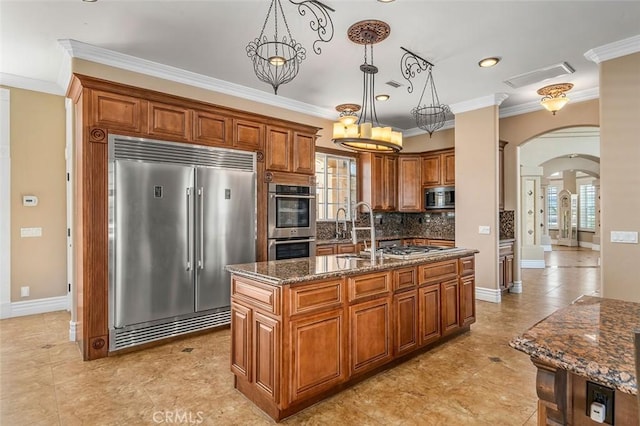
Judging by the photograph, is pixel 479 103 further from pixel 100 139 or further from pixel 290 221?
pixel 100 139

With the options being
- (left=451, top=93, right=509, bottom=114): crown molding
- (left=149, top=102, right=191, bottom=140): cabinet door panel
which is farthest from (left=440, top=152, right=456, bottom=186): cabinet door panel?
(left=149, top=102, right=191, bottom=140): cabinet door panel

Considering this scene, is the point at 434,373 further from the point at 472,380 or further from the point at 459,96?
the point at 459,96

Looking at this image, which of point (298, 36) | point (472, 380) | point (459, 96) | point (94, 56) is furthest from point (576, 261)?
Answer: point (94, 56)

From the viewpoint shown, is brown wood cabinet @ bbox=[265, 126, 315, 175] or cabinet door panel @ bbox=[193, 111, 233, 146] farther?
A: brown wood cabinet @ bbox=[265, 126, 315, 175]

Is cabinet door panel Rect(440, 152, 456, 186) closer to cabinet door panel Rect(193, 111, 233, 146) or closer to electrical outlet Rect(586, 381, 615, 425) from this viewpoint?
cabinet door panel Rect(193, 111, 233, 146)

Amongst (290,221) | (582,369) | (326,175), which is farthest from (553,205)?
(582,369)

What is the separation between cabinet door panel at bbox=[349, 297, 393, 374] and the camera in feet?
8.54

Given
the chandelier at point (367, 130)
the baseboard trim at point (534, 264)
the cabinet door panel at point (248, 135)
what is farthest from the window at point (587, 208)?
the cabinet door panel at point (248, 135)

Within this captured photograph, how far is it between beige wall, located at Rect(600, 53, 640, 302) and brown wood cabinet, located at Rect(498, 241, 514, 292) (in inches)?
75.1

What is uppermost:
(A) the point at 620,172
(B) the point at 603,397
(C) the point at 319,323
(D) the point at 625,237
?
(A) the point at 620,172

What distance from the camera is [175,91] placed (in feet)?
14.1

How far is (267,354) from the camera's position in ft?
7.55

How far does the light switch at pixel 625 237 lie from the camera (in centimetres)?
340

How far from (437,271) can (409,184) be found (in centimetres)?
356
